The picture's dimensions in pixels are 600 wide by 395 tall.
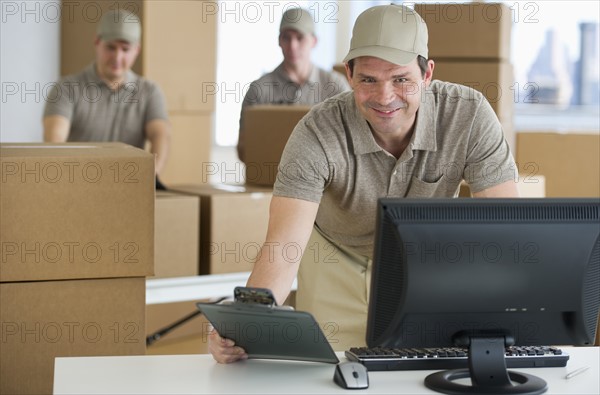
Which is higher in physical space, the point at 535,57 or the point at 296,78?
the point at 535,57

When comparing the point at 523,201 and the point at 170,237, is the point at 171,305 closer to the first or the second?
the point at 170,237

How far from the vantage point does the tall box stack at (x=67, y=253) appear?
209cm

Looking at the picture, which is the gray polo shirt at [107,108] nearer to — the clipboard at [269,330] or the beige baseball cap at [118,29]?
the beige baseball cap at [118,29]

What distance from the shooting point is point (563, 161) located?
3.59 meters

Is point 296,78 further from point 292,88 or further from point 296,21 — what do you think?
point 296,21

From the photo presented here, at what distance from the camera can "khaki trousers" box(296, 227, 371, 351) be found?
90.5 inches

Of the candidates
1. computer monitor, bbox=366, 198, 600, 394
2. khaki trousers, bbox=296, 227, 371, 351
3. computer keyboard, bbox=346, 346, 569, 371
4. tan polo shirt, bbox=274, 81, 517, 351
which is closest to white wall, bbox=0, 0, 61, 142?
khaki trousers, bbox=296, 227, 371, 351

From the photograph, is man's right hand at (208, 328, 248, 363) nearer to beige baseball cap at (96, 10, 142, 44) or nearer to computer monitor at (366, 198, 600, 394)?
computer monitor at (366, 198, 600, 394)

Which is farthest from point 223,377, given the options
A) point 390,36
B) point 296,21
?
point 296,21

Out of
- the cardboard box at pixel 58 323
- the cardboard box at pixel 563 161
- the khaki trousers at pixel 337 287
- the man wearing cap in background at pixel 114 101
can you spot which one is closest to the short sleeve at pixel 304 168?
the khaki trousers at pixel 337 287

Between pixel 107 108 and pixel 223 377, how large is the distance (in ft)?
8.97

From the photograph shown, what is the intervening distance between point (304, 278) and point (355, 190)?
35 centimetres

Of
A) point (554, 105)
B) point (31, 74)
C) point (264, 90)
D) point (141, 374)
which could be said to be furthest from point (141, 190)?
point (554, 105)

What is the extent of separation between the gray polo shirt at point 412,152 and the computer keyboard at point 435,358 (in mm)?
439
